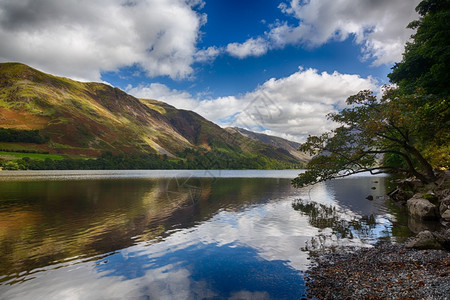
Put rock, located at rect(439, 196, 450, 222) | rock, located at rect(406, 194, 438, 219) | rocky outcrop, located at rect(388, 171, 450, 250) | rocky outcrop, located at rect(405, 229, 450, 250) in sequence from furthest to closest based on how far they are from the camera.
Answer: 1. rock, located at rect(406, 194, 438, 219)
2. rock, located at rect(439, 196, 450, 222)
3. rocky outcrop, located at rect(388, 171, 450, 250)
4. rocky outcrop, located at rect(405, 229, 450, 250)

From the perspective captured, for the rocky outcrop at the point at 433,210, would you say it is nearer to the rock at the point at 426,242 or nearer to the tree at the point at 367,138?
the tree at the point at 367,138

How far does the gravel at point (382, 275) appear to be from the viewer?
10.9 meters

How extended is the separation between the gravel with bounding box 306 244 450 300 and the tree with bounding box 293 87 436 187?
56.1 ft

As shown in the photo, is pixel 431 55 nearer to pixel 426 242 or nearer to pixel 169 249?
pixel 426 242

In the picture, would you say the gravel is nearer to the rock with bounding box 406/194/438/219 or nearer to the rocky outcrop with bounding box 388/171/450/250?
the rocky outcrop with bounding box 388/171/450/250

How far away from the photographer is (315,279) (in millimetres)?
14422

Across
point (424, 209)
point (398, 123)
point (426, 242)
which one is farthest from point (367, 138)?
point (426, 242)

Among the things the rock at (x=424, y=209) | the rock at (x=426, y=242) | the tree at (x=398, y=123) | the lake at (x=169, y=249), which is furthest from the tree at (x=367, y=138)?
the rock at (x=426, y=242)

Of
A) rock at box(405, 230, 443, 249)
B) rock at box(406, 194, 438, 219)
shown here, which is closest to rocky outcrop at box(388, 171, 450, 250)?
rock at box(406, 194, 438, 219)

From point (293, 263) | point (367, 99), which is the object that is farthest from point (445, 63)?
point (293, 263)

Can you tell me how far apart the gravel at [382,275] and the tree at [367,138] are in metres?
17.1

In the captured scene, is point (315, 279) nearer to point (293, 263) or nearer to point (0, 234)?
point (293, 263)

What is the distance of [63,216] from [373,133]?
4301 cm

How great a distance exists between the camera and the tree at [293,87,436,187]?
29766mm
